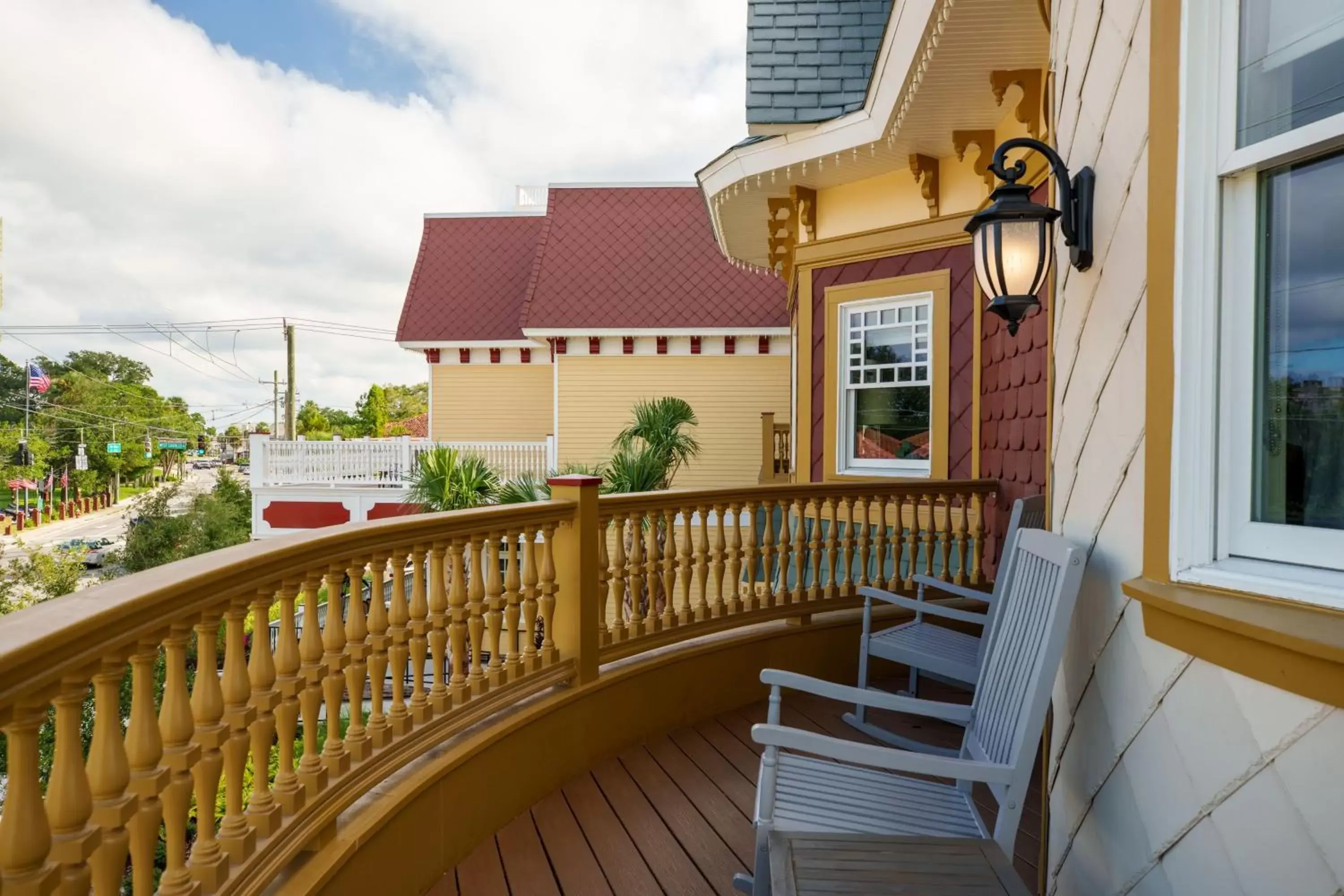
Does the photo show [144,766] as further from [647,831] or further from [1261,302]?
[1261,302]

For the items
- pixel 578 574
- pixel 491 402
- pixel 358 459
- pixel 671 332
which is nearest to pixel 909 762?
pixel 578 574

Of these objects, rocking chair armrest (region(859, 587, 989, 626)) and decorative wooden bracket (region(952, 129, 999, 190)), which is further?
decorative wooden bracket (region(952, 129, 999, 190))

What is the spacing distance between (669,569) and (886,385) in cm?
337

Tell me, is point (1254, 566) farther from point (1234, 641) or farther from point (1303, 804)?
point (1303, 804)

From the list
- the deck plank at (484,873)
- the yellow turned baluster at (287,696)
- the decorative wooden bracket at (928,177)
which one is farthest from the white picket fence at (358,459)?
the yellow turned baluster at (287,696)

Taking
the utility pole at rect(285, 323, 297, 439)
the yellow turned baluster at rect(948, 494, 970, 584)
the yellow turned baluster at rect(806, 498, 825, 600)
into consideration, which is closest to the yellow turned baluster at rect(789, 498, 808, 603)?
the yellow turned baluster at rect(806, 498, 825, 600)

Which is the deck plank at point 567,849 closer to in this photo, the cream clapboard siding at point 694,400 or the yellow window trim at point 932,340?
the yellow window trim at point 932,340

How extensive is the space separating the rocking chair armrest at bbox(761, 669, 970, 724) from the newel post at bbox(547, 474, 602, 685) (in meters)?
1.03

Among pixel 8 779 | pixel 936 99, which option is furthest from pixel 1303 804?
pixel 936 99

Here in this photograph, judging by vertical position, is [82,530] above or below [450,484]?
below

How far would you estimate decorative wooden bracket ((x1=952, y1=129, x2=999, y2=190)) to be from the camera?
5.25 meters

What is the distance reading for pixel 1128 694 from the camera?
1604 mm

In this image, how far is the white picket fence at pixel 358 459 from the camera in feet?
43.9

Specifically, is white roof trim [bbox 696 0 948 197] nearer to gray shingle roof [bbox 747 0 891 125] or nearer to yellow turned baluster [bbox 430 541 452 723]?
gray shingle roof [bbox 747 0 891 125]
